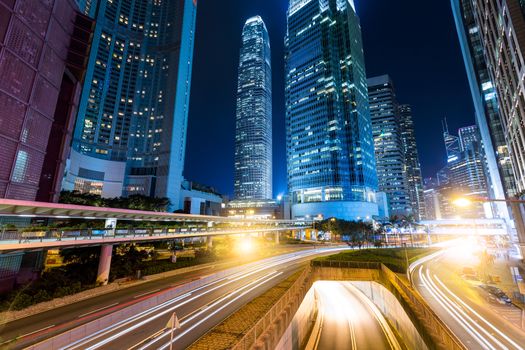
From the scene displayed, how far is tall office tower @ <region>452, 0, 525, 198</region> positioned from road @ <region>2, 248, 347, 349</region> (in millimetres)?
46314

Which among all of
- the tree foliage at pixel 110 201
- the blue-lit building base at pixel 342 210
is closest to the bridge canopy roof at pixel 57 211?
the tree foliage at pixel 110 201

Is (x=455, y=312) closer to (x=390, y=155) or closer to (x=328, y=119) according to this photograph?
(x=328, y=119)

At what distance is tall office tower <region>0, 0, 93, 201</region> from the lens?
2750 cm

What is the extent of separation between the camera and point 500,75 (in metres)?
46.0

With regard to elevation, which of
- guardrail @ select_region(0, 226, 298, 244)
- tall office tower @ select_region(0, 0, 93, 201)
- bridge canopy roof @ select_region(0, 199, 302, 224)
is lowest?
guardrail @ select_region(0, 226, 298, 244)

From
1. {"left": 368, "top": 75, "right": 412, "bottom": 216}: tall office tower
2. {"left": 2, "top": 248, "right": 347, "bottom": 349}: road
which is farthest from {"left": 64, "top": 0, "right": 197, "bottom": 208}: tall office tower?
{"left": 368, "top": 75, "right": 412, "bottom": 216}: tall office tower

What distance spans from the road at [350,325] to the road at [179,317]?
8.11m

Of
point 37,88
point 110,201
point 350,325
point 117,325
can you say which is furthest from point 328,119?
point 117,325

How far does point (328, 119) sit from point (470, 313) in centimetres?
12214

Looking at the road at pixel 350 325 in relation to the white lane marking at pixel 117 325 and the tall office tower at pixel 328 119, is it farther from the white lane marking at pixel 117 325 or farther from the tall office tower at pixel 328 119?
the tall office tower at pixel 328 119

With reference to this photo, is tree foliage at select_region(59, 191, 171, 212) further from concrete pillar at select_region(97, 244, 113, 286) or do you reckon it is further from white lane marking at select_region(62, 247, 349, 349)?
white lane marking at select_region(62, 247, 349, 349)

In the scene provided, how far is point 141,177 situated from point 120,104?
4798 centimetres

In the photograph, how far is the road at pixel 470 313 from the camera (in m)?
18.3

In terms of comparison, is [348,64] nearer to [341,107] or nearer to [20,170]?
[341,107]
